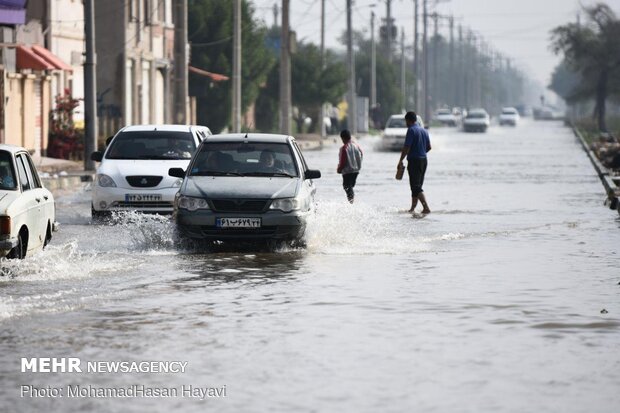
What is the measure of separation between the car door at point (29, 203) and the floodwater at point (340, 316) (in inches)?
13.3

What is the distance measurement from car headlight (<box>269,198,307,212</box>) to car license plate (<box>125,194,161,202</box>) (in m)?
5.82

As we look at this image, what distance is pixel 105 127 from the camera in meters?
56.7

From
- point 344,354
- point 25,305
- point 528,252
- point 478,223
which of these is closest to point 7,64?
point 478,223

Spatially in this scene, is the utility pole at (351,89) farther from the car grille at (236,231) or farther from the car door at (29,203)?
the car door at (29,203)

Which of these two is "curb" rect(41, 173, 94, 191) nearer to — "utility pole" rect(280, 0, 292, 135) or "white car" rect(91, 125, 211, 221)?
"white car" rect(91, 125, 211, 221)

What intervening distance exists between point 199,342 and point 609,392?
3.14m

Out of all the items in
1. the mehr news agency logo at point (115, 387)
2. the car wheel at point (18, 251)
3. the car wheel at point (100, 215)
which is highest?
the car wheel at point (18, 251)

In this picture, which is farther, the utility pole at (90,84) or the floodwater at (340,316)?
the utility pole at (90,84)

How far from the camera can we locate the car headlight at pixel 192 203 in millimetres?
19109

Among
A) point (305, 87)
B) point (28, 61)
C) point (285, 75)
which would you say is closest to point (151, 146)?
point (28, 61)

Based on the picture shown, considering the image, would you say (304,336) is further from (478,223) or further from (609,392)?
(478,223)

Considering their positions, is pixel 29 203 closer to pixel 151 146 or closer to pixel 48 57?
pixel 151 146

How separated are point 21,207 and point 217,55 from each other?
5808 cm

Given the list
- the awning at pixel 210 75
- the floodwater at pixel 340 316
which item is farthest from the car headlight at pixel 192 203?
the awning at pixel 210 75
